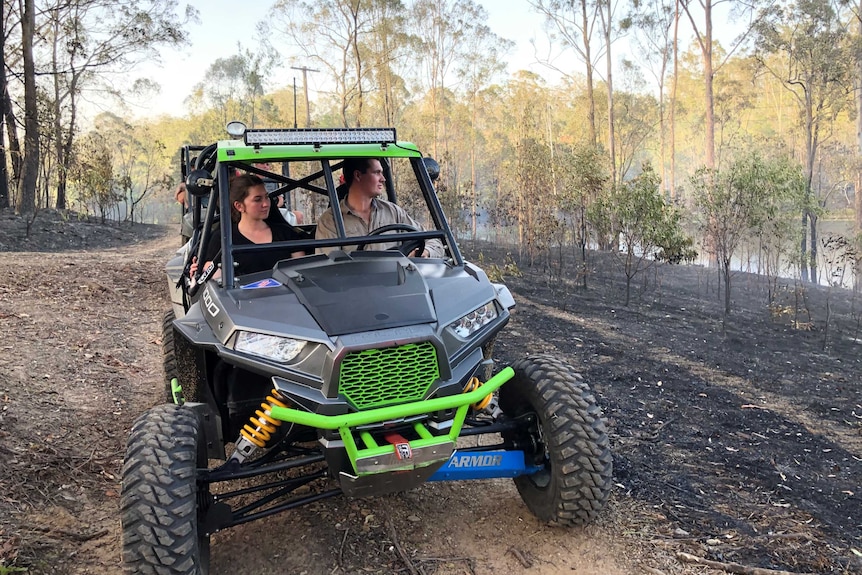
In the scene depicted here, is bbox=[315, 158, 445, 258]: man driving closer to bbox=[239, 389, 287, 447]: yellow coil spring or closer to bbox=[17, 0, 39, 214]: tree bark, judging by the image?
bbox=[239, 389, 287, 447]: yellow coil spring

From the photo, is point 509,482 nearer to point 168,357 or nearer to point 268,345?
point 268,345

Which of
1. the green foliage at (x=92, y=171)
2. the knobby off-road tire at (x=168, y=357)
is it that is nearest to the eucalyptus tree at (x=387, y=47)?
the green foliage at (x=92, y=171)

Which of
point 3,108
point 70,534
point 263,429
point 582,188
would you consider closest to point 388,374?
point 263,429

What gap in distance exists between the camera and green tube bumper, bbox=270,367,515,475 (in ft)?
8.36

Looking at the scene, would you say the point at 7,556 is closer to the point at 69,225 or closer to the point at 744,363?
the point at 744,363

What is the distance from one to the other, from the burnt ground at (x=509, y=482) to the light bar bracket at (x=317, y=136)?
1.90 meters

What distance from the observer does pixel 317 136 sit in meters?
3.48

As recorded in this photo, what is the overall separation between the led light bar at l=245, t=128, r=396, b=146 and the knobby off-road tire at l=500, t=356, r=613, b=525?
4.62 feet

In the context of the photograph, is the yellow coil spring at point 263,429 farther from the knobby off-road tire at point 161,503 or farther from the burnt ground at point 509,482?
the burnt ground at point 509,482

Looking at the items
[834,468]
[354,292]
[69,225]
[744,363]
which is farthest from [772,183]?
[69,225]

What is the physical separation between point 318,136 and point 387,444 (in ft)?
5.40

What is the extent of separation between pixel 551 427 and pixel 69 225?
20.0 metres

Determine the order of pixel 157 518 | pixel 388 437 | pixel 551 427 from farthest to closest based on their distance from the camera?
pixel 551 427
pixel 388 437
pixel 157 518

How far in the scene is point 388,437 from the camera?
272 centimetres
